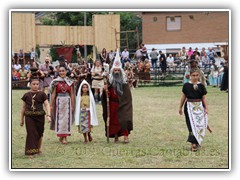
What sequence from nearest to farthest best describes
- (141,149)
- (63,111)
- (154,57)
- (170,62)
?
(141,149) < (63,111) < (154,57) < (170,62)

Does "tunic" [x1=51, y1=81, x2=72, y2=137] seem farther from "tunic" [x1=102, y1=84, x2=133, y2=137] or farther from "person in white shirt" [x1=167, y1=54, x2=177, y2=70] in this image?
"person in white shirt" [x1=167, y1=54, x2=177, y2=70]

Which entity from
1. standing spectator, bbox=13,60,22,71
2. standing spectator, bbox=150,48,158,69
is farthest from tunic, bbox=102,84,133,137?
standing spectator, bbox=150,48,158,69

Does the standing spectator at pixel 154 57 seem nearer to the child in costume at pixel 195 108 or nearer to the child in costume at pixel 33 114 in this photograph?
the child in costume at pixel 195 108

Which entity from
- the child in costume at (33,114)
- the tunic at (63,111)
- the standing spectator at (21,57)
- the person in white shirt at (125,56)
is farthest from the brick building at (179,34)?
the child in costume at (33,114)

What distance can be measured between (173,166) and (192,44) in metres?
29.1

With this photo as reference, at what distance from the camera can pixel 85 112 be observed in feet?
38.0

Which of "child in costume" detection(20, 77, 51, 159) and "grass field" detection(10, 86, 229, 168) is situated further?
"child in costume" detection(20, 77, 51, 159)

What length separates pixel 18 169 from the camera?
8.64 m

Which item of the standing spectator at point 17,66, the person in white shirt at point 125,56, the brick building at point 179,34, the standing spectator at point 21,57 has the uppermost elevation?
the brick building at point 179,34

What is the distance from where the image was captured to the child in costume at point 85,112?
11508 mm

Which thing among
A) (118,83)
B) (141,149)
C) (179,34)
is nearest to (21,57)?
(118,83)

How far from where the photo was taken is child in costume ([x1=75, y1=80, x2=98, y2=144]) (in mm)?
11508

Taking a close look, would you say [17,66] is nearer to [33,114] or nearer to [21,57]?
[21,57]

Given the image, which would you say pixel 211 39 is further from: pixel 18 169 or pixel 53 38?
pixel 18 169
